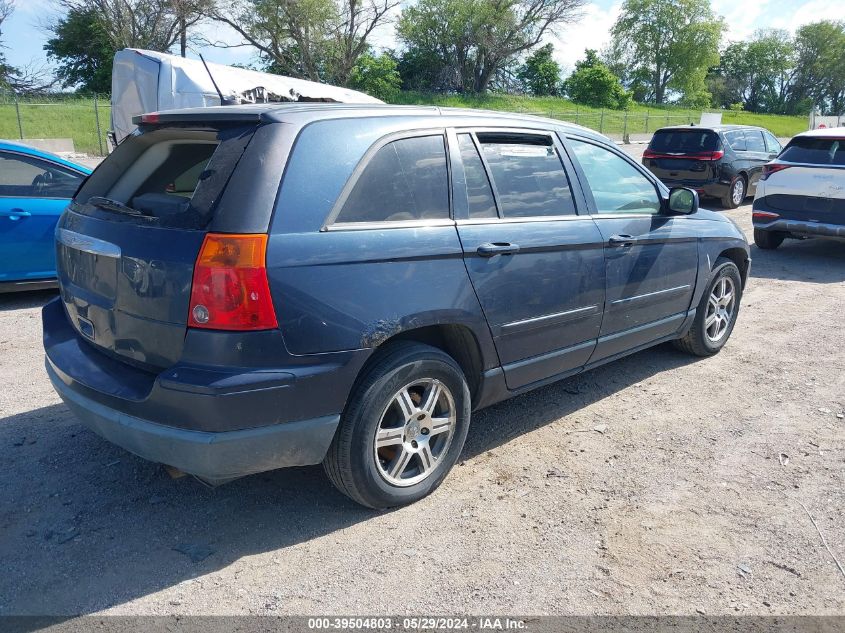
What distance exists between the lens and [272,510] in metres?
3.35

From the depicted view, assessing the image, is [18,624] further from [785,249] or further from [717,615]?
[785,249]

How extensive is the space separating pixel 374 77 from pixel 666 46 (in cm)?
5654

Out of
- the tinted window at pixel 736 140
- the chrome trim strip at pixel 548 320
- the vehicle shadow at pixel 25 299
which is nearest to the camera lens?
the chrome trim strip at pixel 548 320

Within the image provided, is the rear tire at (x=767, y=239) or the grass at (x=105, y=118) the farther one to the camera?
the grass at (x=105, y=118)

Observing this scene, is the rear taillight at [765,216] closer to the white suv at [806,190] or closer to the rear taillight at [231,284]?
the white suv at [806,190]

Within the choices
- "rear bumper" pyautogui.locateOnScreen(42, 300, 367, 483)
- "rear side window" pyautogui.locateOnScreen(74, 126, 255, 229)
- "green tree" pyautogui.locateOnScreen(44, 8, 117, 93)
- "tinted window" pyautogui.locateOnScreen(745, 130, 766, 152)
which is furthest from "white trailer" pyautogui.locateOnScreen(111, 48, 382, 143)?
"green tree" pyautogui.locateOnScreen(44, 8, 117, 93)

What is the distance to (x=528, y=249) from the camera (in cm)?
369

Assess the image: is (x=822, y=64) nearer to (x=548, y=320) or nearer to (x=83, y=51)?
(x=83, y=51)

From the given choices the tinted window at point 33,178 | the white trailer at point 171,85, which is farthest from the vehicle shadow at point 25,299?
the white trailer at point 171,85

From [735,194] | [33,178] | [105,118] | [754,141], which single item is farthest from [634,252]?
[105,118]

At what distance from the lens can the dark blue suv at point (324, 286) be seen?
8.97 feet

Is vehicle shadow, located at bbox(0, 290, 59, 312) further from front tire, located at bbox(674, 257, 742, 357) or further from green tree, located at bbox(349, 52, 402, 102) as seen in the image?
green tree, located at bbox(349, 52, 402, 102)

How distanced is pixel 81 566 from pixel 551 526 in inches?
79.7

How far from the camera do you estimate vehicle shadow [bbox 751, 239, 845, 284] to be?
8.75 meters
